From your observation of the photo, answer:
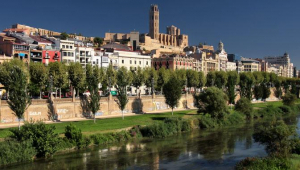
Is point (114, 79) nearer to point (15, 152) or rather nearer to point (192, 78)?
point (192, 78)

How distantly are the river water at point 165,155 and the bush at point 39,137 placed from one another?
1.36 meters

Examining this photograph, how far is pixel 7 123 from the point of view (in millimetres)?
58719

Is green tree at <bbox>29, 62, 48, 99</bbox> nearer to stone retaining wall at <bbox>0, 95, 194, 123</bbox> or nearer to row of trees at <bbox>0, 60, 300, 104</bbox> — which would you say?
row of trees at <bbox>0, 60, 300, 104</bbox>

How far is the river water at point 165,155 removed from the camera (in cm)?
4053

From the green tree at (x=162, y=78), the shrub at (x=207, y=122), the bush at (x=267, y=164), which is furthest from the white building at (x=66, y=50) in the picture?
the bush at (x=267, y=164)

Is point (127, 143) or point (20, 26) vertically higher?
point (20, 26)

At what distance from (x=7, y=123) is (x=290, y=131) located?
42.8m

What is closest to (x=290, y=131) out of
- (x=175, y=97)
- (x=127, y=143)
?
(x=127, y=143)

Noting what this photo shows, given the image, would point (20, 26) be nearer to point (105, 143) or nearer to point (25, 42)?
point (25, 42)

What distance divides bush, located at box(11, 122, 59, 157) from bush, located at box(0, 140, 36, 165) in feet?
2.72

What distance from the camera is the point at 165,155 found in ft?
152

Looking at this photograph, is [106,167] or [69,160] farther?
[69,160]

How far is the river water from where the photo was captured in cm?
4053

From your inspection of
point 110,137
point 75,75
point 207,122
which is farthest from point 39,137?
point 207,122
